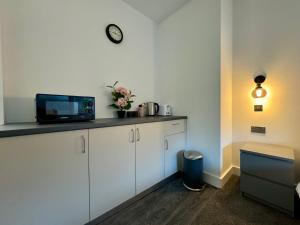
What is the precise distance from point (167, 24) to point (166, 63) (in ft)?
2.18

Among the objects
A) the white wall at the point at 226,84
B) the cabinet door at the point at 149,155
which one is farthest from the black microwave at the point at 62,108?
the white wall at the point at 226,84

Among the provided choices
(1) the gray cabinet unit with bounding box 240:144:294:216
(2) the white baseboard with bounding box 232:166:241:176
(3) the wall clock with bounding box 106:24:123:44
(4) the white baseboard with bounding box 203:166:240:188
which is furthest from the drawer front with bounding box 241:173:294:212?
(3) the wall clock with bounding box 106:24:123:44

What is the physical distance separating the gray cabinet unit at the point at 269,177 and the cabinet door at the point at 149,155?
3.27 feet

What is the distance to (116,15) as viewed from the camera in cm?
A: 214

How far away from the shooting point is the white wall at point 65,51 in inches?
54.2

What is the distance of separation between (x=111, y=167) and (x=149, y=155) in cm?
51

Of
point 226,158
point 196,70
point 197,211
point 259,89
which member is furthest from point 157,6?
point 197,211

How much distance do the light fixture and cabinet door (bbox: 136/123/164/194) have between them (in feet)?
4.53

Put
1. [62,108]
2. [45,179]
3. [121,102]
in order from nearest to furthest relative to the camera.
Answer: [45,179], [62,108], [121,102]

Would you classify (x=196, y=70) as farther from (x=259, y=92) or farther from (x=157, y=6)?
(x=157, y=6)

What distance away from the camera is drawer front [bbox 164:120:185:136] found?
6.66ft

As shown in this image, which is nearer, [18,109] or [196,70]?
[18,109]

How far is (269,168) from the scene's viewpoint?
1.58m

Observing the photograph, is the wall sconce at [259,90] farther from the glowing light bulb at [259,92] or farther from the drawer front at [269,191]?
the drawer front at [269,191]
